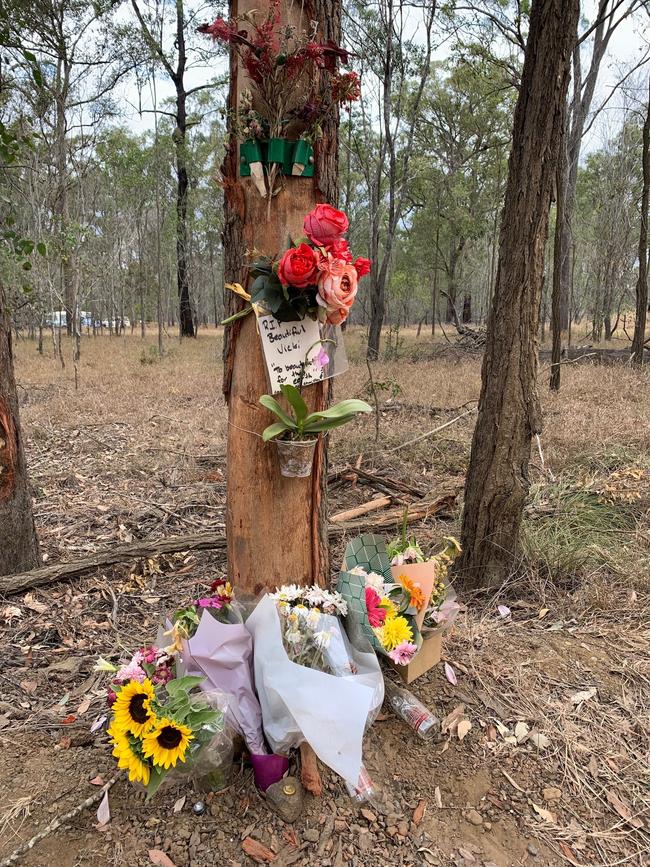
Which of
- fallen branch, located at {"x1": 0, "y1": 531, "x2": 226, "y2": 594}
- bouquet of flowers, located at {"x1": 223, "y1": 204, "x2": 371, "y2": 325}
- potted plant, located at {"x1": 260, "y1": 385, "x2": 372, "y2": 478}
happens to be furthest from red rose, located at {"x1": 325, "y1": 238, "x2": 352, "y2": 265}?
fallen branch, located at {"x1": 0, "y1": 531, "x2": 226, "y2": 594}

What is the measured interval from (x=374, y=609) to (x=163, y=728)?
660 mm

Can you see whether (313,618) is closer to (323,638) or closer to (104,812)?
(323,638)

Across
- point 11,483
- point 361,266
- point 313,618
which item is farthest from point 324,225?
point 11,483

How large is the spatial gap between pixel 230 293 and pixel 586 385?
6358 millimetres

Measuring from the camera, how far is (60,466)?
13.9 feet

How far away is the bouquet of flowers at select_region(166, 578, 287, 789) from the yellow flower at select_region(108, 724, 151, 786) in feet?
0.72

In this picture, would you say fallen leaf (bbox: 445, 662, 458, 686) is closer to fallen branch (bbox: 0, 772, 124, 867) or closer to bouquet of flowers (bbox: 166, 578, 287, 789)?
bouquet of flowers (bbox: 166, 578, 287, 789)

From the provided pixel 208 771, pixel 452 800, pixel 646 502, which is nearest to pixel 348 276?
pixel 208 771

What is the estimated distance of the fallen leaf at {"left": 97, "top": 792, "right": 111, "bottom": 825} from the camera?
1.37m

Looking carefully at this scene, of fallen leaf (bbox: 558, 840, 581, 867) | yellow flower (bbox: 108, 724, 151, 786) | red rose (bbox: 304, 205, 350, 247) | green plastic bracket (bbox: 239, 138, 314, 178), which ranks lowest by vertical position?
fallen leaf (bbox: 558, 840, 581, 867)

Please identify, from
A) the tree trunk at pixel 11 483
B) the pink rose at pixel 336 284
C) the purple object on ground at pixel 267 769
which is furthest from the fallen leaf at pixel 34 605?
the pink rose at pixel 336 284

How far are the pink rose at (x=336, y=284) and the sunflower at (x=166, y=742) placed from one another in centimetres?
111

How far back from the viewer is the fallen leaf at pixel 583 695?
6.11 feet

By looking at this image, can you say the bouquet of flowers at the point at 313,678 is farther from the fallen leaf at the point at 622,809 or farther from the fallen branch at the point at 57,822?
the fallen leaf at the point at 622,809
